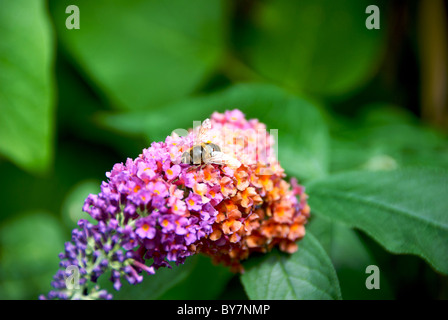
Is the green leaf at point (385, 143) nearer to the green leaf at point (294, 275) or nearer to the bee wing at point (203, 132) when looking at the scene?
the green leaf at point (294, 275)

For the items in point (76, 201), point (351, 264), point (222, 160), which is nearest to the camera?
point (222, 160)

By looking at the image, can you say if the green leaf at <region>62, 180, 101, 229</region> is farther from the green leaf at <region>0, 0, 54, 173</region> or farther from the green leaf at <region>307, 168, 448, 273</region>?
the green leaf at <region>307, 168, 448, 273</region>

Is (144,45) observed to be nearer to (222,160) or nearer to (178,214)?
(222,160)

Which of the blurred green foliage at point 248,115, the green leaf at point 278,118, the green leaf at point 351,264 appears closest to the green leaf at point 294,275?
the blurred green foliage at point 248,115

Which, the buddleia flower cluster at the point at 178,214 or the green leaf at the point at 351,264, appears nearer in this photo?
the buddleia flower cluster at the point at 178,214

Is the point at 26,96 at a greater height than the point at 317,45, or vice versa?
the point at 317,45

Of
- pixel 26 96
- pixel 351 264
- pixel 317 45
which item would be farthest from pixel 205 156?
pixel 317 45
